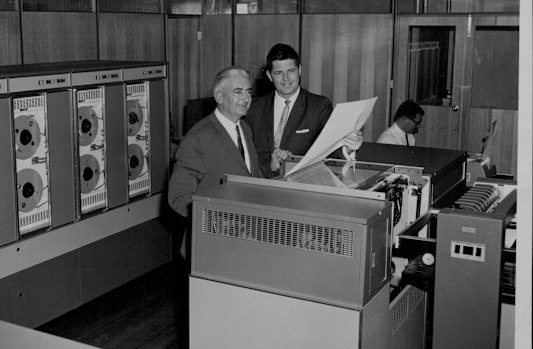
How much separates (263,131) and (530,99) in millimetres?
3143

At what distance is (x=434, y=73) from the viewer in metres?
5.76

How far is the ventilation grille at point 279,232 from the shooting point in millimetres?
1857

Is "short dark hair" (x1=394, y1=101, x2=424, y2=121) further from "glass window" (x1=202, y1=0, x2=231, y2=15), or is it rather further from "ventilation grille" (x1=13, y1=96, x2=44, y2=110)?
"ventilation grille" (x1=13, y1=96, x2=44, y2=110)

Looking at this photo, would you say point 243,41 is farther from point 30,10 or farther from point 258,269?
point 258,269

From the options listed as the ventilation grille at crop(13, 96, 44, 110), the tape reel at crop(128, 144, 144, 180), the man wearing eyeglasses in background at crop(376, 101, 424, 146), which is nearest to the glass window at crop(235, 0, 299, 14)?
the man wearing eyeglasses in background at crop(376, 101, 424, 146)

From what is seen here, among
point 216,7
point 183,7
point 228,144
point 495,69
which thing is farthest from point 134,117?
point 495,69

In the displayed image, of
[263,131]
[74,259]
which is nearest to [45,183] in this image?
[74,259]

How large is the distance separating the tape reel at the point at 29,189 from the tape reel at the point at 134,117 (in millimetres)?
835

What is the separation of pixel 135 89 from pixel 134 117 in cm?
17

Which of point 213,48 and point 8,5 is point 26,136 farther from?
point 213,48

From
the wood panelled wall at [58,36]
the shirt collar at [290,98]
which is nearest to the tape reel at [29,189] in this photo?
the wood panelled wall at [58,36]

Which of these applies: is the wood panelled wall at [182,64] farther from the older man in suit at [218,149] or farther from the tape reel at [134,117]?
the older man in suit at [218,149]

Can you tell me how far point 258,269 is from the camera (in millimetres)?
1988

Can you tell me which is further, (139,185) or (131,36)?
(131,36)
